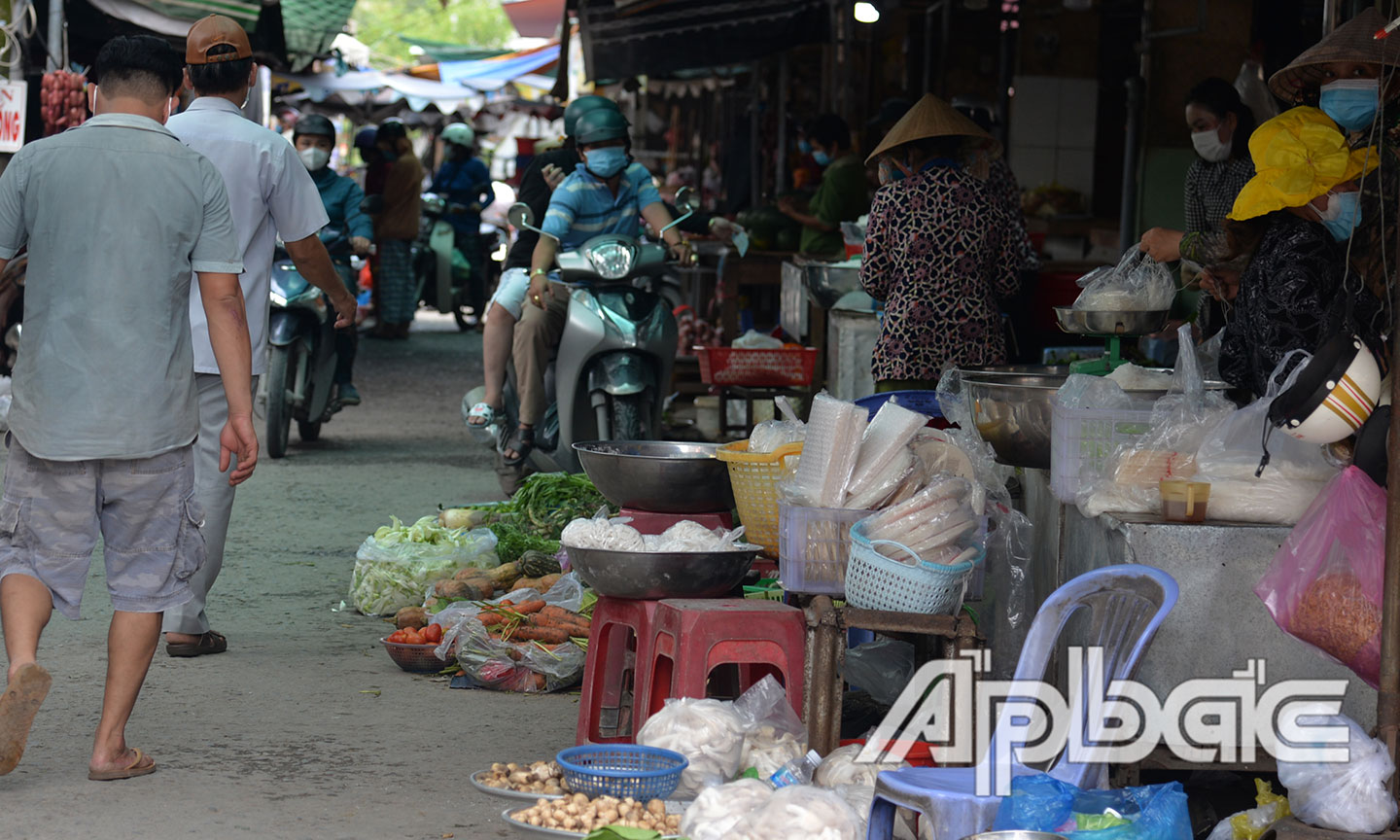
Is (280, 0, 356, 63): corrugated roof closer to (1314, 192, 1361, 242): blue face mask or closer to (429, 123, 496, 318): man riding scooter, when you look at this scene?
(429, 123, 496, 318): man riding scooter

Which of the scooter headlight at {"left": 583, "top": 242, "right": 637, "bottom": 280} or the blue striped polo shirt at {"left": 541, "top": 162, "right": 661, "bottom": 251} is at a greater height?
the blue striped polo shirt at {"left": 541, "top": 162, "right": 661, "bottom": 251}

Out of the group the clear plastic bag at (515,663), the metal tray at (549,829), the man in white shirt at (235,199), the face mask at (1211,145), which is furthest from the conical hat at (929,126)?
the metal tray at (549,829)

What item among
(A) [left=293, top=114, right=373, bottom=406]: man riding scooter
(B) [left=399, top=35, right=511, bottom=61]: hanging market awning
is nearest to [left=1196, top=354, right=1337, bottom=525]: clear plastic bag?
(A) [left=293, top=114, right=373, bottom=406]: man riding scooter

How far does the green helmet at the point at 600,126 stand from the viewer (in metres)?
7.25

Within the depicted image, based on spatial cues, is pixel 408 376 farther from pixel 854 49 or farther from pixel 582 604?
pixel 582 604

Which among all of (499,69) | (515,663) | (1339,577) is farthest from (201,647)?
(499,69)

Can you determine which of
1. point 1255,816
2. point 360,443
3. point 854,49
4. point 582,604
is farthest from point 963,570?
point 854,49

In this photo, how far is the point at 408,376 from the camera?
1436 centimetres

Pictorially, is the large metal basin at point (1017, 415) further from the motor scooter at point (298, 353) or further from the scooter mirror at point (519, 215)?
the motor scooter at point (298, 353)

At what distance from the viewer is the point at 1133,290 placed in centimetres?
498

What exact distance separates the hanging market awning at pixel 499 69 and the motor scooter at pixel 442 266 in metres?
4.18

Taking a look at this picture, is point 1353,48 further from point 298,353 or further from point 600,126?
point 298,353

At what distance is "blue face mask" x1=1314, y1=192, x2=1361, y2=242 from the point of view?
4.03 metres

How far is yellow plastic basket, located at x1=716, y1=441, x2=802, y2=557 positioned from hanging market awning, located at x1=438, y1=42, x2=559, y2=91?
18058 millimetres
